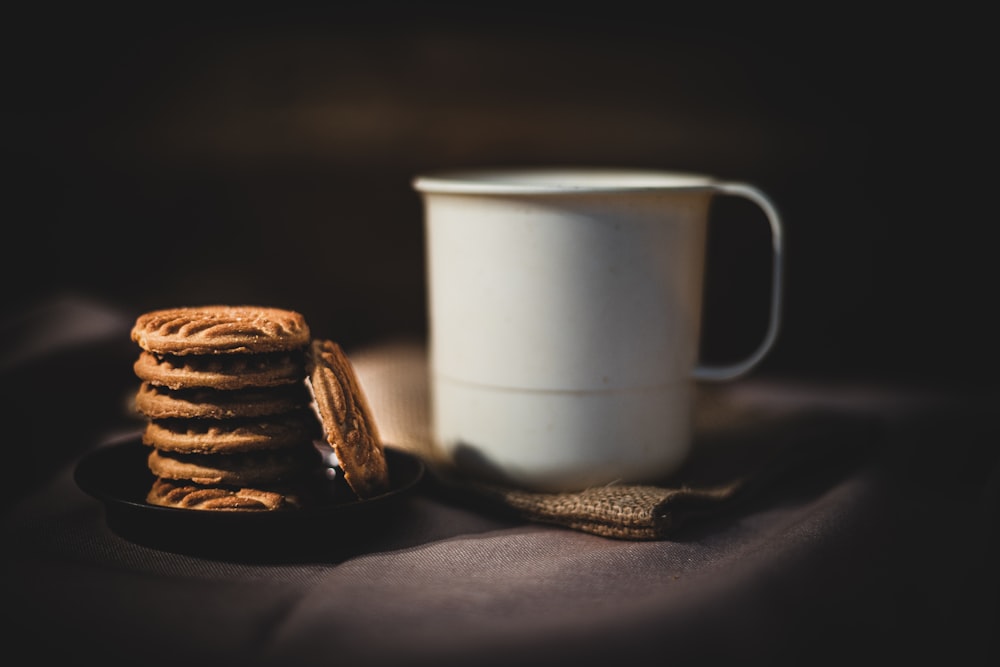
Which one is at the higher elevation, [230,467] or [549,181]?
[549,181]

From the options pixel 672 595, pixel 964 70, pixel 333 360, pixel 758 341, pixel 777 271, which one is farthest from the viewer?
pixel 758 341

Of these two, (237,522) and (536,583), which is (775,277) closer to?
(536,583)

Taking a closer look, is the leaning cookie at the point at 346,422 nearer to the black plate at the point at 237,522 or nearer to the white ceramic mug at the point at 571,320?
the black plate at the point at 237,522

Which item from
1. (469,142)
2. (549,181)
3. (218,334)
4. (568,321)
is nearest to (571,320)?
(568,321)

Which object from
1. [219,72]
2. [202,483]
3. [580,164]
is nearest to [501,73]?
[580,164]

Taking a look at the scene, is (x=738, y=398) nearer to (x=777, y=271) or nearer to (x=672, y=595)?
(x=777, y=271)

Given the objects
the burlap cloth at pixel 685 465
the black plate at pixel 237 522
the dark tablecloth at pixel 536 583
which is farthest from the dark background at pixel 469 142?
the black plate at pixel 237 522
